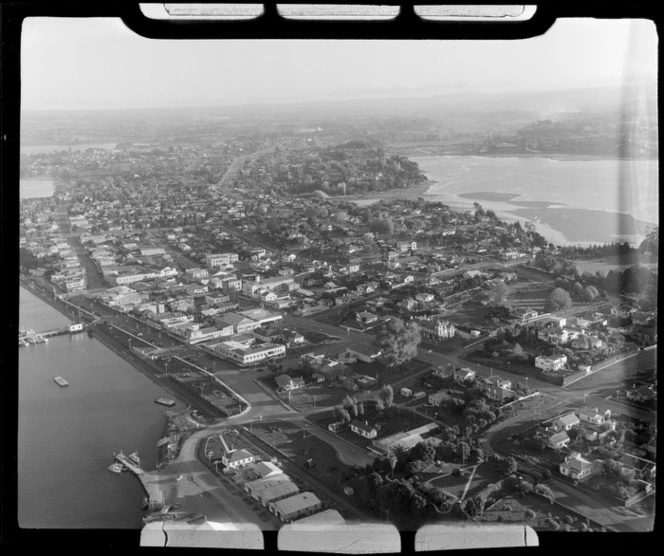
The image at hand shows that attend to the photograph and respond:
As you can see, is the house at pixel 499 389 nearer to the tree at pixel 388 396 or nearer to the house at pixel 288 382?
the tree at pixel 388 396

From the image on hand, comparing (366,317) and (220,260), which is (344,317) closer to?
(366,317)

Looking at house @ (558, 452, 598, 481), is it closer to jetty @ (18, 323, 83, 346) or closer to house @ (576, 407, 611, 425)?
house @ (576, 407, 611, 425)

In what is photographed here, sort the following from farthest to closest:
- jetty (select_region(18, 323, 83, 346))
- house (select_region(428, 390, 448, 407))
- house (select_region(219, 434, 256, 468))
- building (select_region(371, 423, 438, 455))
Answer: house (select_region(428, 390, 448, 407)) → building (select_region(371, 423, 438, 455)) → house (select_region(219, 434, 256, 468)) → jetty (select_region(18, 323, 83, 346))

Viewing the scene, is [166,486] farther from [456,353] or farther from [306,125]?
[306,125]

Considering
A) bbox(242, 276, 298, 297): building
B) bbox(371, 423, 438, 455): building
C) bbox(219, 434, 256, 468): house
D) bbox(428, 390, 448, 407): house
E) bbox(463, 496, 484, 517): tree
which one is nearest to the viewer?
bbox(463, 496, 484, 517): tree

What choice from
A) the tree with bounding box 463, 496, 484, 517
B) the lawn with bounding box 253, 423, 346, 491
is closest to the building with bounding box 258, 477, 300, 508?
the lawn with bounding box 253, 423, 346, 491

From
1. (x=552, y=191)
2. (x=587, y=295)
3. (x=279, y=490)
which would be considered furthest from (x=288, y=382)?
(x=552, y=191)
